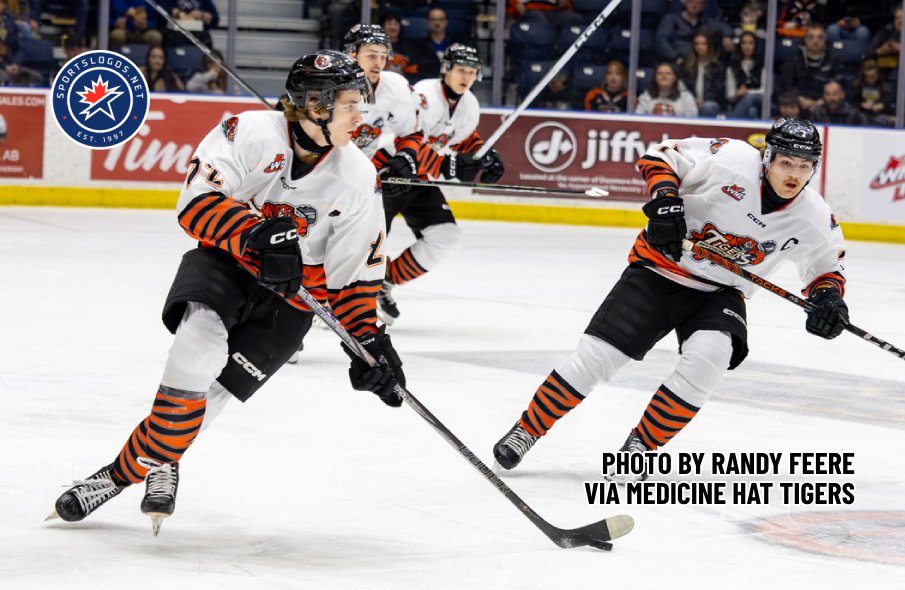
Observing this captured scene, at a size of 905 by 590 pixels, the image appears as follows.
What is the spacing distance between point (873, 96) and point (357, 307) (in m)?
8.50

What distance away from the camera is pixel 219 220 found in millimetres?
2896

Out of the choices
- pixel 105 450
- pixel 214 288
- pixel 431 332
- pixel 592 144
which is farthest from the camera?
pixel 592 144

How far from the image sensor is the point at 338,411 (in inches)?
178

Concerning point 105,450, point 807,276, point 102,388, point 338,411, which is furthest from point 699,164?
point 102,388

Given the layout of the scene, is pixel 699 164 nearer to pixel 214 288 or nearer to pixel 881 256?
pixel 214 288

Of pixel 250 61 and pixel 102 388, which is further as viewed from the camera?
pixel 250 61

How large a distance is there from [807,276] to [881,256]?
5994 millimetres

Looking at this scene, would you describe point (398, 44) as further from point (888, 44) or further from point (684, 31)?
point (888, 44)

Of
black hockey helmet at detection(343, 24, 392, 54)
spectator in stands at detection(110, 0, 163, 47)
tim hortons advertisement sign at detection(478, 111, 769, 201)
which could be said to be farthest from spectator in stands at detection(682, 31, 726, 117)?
black hockey helmet at detection(343, 24, 392, 54)

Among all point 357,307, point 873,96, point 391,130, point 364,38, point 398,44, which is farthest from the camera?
point 398,44

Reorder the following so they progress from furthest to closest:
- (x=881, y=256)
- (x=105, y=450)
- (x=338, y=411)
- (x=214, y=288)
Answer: (x=881, y=256)
(x=338, y=411)
(x=105, y=450)
(x=214, y=288)

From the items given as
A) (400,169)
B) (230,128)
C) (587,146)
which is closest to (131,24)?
(587,146)

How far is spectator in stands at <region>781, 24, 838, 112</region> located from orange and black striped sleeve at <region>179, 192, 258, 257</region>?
8661 mm

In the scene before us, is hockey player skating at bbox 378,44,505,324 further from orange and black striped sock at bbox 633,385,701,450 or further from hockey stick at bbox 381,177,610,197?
orange and black striped sock at bbox 633,385,701,450
